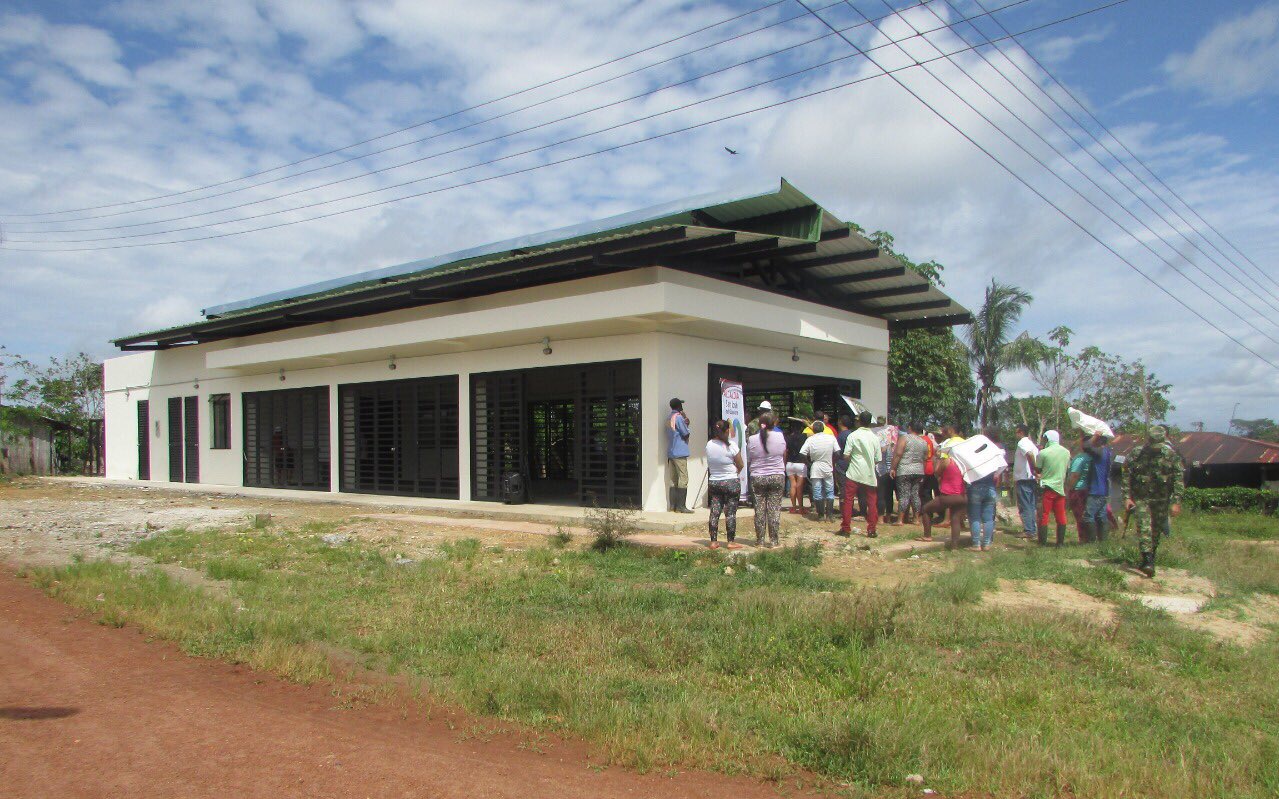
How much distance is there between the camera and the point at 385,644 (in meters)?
6.36

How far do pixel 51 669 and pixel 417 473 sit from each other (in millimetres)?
12006

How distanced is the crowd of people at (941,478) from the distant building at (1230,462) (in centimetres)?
1113

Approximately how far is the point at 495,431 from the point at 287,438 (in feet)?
26.0

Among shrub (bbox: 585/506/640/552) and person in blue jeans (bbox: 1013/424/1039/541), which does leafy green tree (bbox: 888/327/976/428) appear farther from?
shrub (bbox: 585/506/640/552)

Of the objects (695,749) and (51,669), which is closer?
(695,749)

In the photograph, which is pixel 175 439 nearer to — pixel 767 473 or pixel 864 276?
pixel 864 276

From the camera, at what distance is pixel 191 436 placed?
24125 millimetres

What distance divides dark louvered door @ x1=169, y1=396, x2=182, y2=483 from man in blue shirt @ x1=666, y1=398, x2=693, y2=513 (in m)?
17.4

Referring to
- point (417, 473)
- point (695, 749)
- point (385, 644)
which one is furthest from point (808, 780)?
point (417, 473)

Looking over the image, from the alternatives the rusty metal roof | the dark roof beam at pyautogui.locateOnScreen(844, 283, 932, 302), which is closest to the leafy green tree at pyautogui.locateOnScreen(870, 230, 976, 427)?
the rusty metal roof

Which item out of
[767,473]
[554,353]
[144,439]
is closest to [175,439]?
[144,439]

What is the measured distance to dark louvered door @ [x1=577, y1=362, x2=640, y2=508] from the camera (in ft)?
46.4

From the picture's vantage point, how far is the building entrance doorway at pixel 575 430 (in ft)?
46.7

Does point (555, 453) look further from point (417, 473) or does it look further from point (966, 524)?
point (966, 524)
